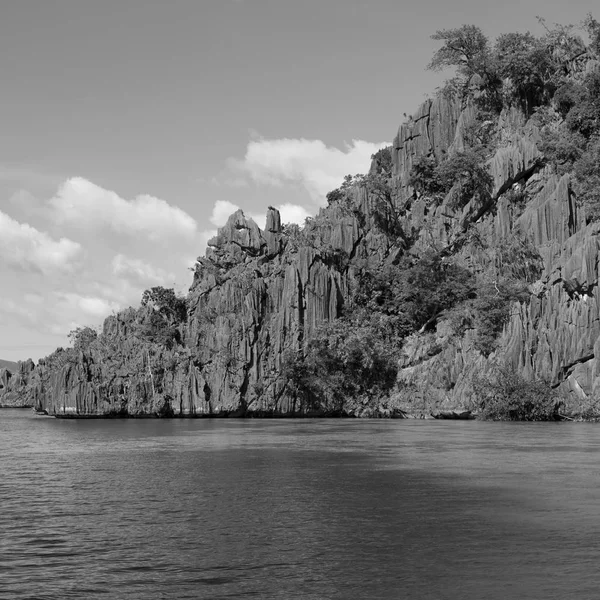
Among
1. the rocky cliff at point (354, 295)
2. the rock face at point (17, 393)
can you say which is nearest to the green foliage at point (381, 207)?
the rocky cliff at point (354, 295)

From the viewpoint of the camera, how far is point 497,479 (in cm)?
2848

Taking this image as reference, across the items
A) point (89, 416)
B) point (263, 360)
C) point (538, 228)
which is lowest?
point (89, 416)

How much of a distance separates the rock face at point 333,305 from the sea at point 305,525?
3562cm

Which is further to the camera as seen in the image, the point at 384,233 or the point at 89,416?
the point at 384,233

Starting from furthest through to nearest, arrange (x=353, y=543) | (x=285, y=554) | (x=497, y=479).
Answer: (x=497, y=479) < (x=353, y=543) < (x=285, y=554)

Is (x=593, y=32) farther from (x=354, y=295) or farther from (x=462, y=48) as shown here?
Answer: (x=354, y=295)

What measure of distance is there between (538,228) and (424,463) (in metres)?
55.5

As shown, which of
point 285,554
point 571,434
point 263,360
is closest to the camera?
point 285,554

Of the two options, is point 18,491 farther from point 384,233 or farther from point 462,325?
point 384,233

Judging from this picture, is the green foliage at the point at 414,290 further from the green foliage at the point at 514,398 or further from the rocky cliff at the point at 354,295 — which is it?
the green foliage at the point at 514,398

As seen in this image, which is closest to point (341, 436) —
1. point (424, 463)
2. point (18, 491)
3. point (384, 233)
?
point (424, 463)

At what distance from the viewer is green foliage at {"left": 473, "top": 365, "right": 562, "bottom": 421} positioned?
68.4 meters

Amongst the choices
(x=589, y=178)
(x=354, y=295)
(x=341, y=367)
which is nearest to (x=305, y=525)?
(x=341, y=367)

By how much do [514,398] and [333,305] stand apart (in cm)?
2839
